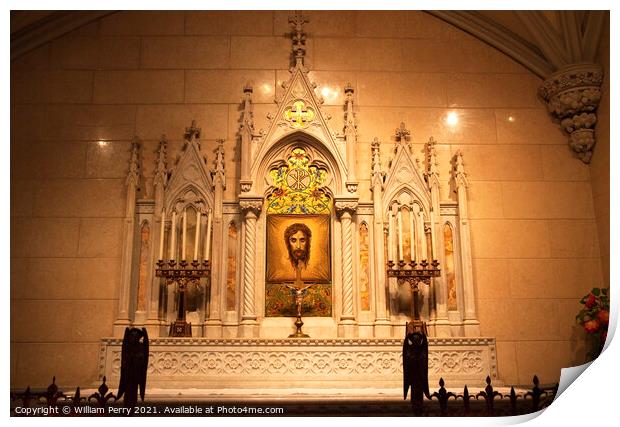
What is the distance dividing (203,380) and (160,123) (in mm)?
2892

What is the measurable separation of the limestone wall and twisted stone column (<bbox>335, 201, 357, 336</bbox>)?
1.35 ft

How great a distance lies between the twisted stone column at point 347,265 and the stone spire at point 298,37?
5.58 feet

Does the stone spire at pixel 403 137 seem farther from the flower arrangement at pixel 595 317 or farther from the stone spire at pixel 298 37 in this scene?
the flower arrangement at pixel 595 317

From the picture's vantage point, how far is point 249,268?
6.54 metres

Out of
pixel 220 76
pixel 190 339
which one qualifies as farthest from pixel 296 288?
pixel 220 76

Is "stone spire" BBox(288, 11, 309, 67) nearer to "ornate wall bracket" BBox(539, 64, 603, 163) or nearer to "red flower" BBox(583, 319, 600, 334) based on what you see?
"ornate wall bracket" BBox(539, 64, 603, 163)

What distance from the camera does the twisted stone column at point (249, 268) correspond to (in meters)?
6.41

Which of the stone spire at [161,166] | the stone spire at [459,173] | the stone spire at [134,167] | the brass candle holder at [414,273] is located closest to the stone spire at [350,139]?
the brass candle holder at [414,273]

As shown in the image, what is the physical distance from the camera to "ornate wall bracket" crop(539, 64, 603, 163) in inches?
275

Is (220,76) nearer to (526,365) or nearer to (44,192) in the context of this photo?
(44,192)

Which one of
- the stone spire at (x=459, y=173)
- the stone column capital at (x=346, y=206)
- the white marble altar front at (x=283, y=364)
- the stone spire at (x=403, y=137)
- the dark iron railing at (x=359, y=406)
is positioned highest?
the stone spire at (x=403, y=137)

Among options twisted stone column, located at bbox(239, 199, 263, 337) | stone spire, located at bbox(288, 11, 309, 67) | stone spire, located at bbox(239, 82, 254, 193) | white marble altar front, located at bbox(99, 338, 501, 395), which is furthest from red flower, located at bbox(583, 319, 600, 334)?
stone spire, located at bbox(288, 11, 309, 67)

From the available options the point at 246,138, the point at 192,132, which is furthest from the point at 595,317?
the point at 192,132

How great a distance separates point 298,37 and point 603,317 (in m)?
4.33
